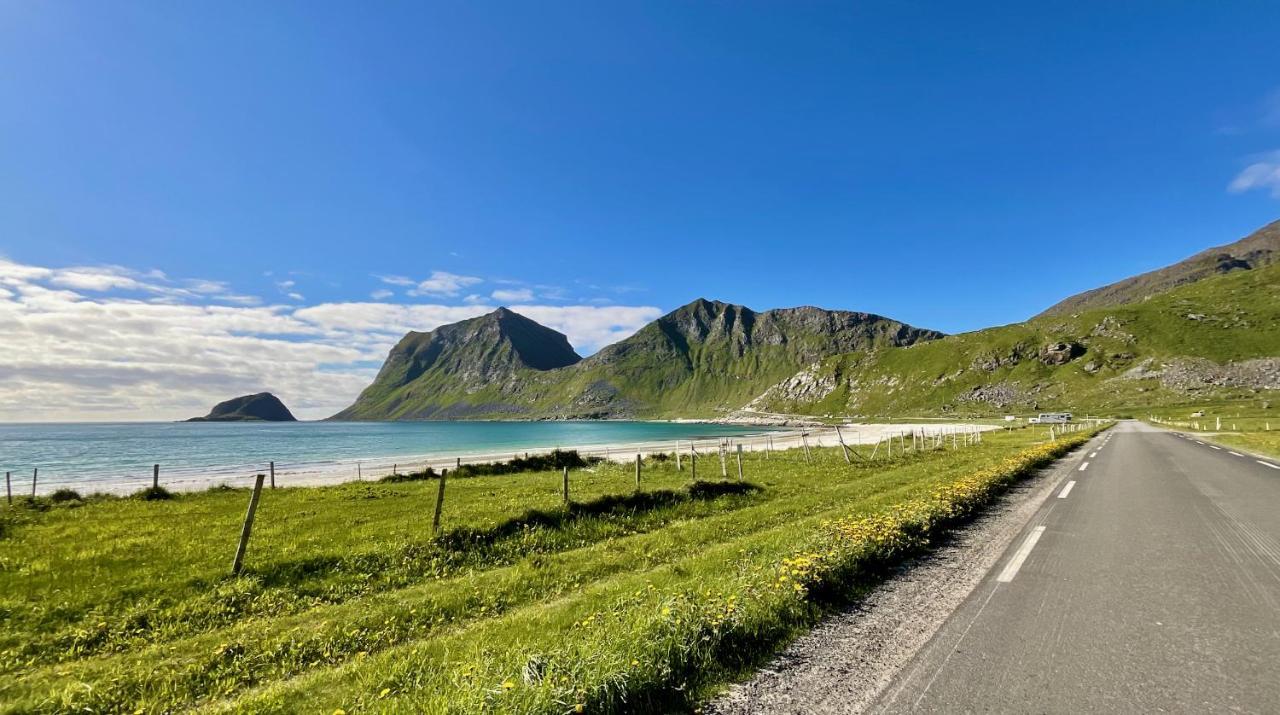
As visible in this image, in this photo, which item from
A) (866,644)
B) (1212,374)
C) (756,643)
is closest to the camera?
(866,644)

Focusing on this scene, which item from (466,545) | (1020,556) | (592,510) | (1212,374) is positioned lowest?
(466,545)

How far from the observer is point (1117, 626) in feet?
24.0

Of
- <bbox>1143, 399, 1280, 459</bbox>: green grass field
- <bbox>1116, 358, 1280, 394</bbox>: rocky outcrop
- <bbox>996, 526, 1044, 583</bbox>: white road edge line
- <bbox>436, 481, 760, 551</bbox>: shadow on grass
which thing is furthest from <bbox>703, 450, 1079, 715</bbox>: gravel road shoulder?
<bbox>1116, 358, 1280, 394</bbox>: rocky outcrop

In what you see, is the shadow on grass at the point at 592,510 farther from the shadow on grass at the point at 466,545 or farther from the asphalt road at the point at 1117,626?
the asphalt road at the point at 1117,626

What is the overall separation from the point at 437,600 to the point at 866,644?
8.89 m

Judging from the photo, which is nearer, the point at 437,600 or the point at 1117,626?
the point at 1117,626

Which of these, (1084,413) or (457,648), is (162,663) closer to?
(457,648)

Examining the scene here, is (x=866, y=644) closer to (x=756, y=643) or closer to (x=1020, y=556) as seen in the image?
(x=756, y=643)

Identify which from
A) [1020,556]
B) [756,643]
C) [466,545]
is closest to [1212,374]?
[1020,556]

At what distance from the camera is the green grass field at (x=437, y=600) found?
21.6 feet

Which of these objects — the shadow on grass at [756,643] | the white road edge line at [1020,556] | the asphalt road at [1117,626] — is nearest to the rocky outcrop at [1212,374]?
the asphalt road at [1117,626]

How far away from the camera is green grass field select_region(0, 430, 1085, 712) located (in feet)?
21.6

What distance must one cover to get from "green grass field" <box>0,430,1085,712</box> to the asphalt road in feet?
6.59

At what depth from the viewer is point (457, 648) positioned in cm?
854
